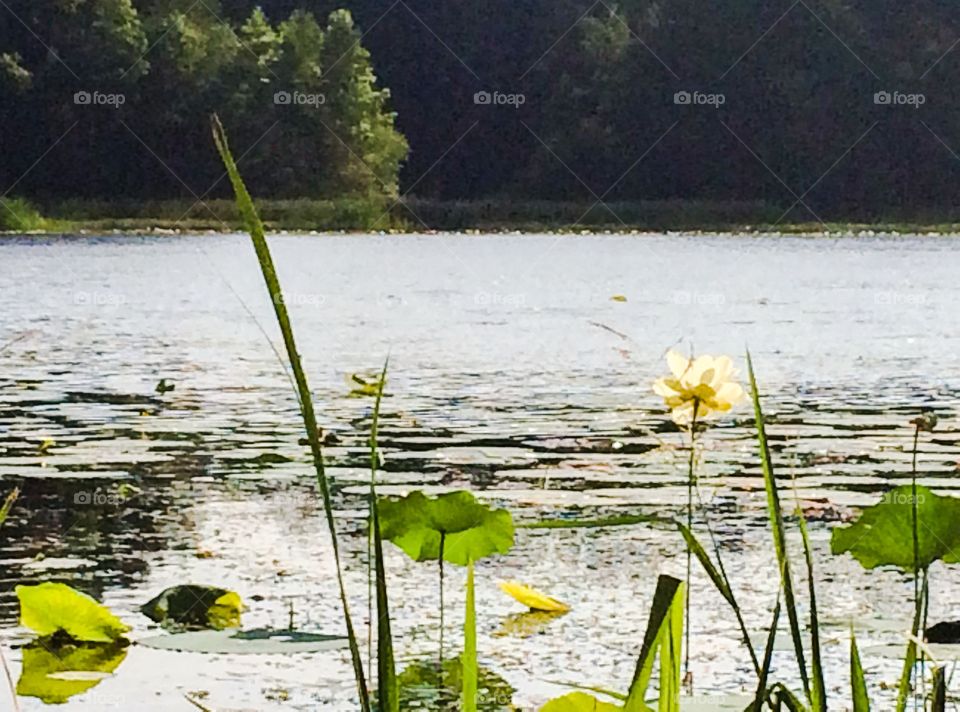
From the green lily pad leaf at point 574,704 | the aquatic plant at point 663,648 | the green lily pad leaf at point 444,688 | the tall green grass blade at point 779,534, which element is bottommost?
the green lily pad leaf at point 444,688

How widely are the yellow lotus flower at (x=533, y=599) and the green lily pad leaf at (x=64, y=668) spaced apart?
52 cm

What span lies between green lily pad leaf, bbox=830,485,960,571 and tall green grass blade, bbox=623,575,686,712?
0.60m

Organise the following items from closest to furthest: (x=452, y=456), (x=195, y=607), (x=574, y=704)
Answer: (x=574, y=704) → (x=195, y=607) → (x=452, y=456)

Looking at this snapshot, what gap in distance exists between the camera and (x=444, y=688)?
2.31 metres

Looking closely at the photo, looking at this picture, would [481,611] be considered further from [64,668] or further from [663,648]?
[663,648]

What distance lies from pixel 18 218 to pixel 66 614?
25586mm

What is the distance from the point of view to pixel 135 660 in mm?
2451

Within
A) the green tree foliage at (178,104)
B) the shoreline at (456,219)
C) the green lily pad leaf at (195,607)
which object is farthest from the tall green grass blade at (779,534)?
the green tree foliage at (178,104)

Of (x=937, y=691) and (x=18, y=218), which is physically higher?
(x=18, y=218)

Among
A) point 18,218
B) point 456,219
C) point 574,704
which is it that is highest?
point 456,219

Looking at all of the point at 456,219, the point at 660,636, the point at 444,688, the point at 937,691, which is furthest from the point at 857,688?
the point at 456,219

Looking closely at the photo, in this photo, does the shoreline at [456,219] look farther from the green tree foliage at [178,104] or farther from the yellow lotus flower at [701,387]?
the yellow lotus flower at [701,387]

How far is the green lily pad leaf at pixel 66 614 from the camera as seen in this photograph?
2381 mm

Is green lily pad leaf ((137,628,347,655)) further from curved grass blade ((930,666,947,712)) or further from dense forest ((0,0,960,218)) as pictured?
dense forest ((0,0,960,218))
